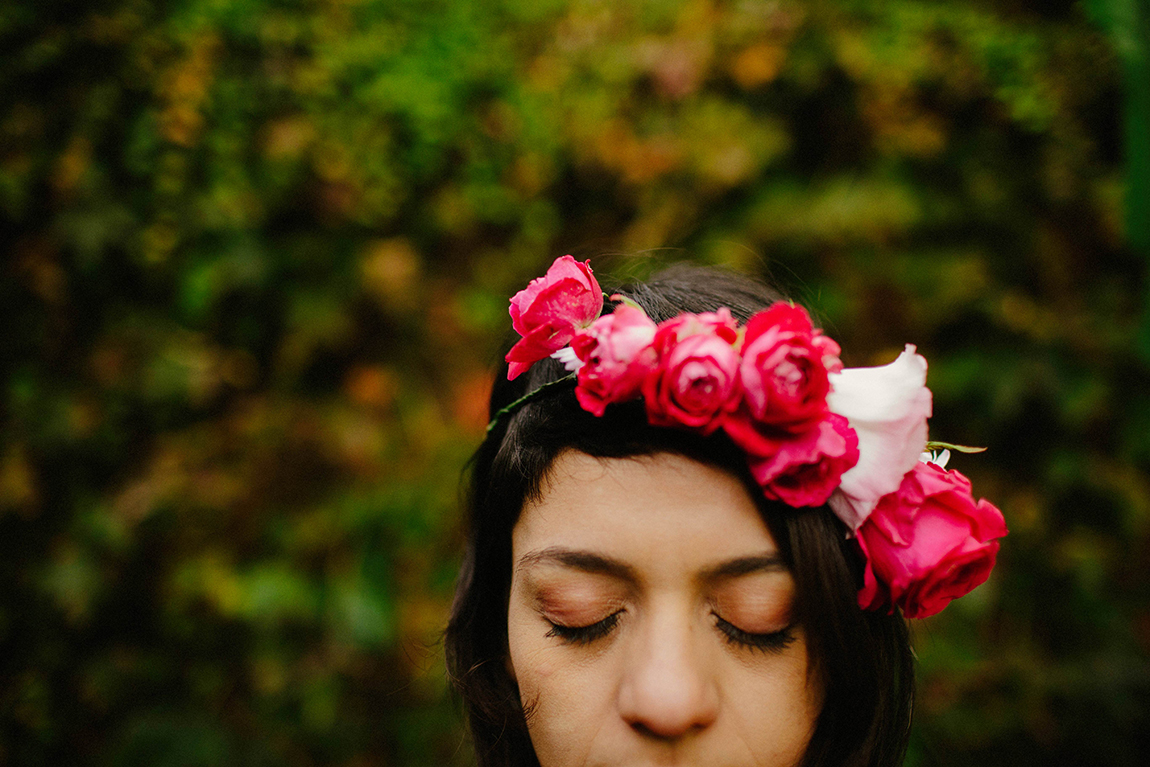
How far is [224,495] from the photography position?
2363mm

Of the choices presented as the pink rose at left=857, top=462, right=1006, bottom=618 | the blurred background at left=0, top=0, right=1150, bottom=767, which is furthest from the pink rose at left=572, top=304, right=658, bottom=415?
the blurred background at left=0, top=0, right=1150, bottom=767

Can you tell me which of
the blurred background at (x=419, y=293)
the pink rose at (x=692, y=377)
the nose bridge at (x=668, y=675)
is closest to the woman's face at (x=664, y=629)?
the nose bridge at (x=668, y=675)

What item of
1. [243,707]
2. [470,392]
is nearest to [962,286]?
[470,392]

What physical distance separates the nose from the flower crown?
0.23 m

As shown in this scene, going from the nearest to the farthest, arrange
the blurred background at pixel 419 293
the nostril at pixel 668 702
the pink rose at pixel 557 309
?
the nostril at pixel 668 702, the pink rose at pixel 557 309, the blurred background at pixel 419 293

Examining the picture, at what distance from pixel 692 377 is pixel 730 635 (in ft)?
1.19

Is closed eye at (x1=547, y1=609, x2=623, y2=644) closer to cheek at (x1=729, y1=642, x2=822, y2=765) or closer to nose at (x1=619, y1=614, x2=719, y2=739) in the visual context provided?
nose at (x1=619, y1=614, x2=719, y2=739)

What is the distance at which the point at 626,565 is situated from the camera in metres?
0.98

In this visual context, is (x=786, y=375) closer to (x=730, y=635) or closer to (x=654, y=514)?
(x=654, y=514)

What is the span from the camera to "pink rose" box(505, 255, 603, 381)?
1.04m

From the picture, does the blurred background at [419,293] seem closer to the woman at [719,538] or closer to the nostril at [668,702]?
the woman at [719,538]

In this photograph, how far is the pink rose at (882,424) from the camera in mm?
976

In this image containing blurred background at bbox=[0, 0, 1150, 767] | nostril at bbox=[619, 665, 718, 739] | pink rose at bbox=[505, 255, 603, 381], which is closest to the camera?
nostril at bbox=[619, 665, 718, 739]

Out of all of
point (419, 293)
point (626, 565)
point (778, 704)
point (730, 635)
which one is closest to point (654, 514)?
point (626, 565)
